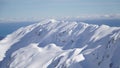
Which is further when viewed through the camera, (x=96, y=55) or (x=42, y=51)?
(x=42, y=51)

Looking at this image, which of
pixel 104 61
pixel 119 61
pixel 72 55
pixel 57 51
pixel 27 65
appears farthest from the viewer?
pixel 57 51

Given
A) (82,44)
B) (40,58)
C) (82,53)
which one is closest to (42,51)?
(40,58)

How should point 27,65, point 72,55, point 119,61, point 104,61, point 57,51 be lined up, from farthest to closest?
point 57,51, point 27,65, point 72,55, point 104,61, point 119,61

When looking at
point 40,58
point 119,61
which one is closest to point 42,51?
point 40,58

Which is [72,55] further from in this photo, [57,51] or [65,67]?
[57,51]

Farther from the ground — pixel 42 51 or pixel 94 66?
pixel 42 51

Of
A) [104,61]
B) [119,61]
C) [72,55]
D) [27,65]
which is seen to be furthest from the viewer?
[27,65]

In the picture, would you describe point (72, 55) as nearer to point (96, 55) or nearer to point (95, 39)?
point (96, 55)

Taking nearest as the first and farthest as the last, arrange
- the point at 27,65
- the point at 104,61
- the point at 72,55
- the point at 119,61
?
the point at 119,61 → the point at 104,61 → the point at 72,55 → the point at 27,65

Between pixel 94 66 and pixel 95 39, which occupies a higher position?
pixel 95 39
